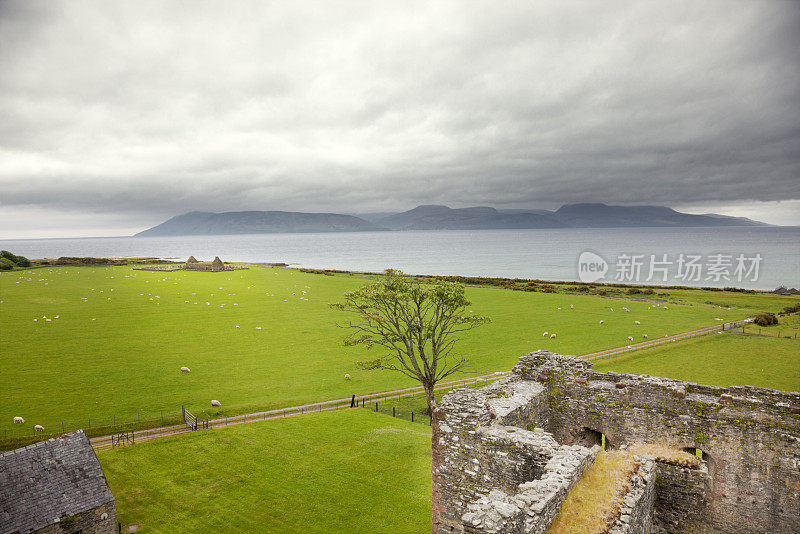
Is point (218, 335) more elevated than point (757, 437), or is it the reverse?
point (757, 437)

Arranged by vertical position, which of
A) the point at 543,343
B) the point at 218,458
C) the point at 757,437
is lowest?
the point at 218,458

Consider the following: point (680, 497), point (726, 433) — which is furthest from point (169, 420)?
point (726, 433)

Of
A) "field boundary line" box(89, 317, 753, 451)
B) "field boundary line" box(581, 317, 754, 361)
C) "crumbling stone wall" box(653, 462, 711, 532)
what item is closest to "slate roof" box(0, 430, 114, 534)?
"field boundary line" box(89, 317, 753, 451)

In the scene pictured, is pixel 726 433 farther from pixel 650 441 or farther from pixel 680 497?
pixel 680 497

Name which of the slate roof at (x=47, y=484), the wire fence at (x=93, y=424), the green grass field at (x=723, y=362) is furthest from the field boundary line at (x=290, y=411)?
the green grass field at (x=723, y=362)

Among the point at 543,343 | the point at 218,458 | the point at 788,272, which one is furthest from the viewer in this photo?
the point at 788,272

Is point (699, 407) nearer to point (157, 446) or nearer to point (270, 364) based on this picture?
point (157, 446)

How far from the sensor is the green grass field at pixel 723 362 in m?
33.3

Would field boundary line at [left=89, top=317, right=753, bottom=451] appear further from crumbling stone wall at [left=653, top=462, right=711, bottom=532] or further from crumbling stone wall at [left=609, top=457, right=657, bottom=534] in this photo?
crumbling stone wall at [left=609, top=457, right=657, bottom=534]

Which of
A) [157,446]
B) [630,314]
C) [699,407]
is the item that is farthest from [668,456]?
[630,314]

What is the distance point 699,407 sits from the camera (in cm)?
1309

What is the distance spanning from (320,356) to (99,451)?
22385mm

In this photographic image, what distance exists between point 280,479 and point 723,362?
41866 millimetres

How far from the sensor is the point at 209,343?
46750 mm
